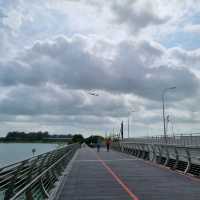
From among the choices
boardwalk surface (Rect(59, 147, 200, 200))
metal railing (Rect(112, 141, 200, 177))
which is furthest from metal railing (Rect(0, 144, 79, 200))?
metal railing (Rect(112, 141, 200, 177))

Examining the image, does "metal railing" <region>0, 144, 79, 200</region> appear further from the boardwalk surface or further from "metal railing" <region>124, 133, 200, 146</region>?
"metal railing" <region>124, 133, 200, 146</region>

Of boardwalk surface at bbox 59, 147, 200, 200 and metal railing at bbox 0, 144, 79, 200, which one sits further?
boardwalk surface at bbox 59, 147, 200, 200

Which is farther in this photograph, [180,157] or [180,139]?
[180,139]

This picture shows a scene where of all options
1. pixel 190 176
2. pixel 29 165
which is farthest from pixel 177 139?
pixel 29 165

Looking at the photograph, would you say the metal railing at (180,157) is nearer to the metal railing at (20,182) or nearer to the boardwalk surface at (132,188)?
the boardwalk surface at (132,188)

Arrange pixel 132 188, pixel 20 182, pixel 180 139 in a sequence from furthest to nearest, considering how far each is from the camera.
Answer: pixel 180 139 < pixel 132 188 < pixel 20 182

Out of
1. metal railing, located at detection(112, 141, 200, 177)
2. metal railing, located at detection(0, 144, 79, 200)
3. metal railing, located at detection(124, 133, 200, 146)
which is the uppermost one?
metal railing, located at detection(124, 133, 200, 146)

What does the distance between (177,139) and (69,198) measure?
37653mm

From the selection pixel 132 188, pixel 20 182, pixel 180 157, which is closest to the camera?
pixel 20 182

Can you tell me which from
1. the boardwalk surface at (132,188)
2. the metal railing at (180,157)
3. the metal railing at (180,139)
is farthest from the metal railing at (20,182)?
the metal railing at (180,139)

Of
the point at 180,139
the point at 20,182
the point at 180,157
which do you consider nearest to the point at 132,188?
the point at 20,182

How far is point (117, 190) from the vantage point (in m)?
15.0

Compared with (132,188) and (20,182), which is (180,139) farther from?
(20,182)

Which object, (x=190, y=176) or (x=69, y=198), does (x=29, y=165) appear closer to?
(x=69, y=198)
